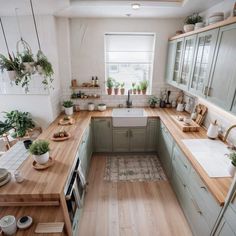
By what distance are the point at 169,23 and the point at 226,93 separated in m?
2.12

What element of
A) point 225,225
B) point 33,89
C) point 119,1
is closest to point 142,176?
point 225,225

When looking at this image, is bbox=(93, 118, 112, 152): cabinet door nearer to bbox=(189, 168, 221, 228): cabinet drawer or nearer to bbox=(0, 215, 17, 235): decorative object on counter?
bbox=(189, 168, 221, 228): cabinet drawer

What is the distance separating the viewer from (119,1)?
2246 millimetres

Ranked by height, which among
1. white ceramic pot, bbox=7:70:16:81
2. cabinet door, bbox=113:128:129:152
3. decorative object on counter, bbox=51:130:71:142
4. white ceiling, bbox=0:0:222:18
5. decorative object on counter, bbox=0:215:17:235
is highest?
white ceiling, bbox=0:0:222:18

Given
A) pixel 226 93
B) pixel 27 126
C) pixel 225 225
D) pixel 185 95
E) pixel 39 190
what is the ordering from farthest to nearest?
pixel 185 95 < pixel 27 126 < pixel 226 93 < pixel 39 190 < pixel 225 225

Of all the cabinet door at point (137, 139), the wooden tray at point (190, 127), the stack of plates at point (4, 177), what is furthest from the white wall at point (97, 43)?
the stack of plates at point (4, 177)

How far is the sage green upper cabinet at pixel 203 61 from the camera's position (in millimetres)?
1957

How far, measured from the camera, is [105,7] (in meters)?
2.42

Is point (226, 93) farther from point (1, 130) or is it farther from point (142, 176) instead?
point (1, 130)

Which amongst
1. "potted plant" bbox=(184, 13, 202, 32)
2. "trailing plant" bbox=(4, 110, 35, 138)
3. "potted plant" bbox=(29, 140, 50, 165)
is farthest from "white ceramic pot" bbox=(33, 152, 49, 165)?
"potted plant" bbox=(184, 13, 202, 32)

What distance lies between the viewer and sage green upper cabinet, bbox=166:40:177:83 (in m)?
3.05

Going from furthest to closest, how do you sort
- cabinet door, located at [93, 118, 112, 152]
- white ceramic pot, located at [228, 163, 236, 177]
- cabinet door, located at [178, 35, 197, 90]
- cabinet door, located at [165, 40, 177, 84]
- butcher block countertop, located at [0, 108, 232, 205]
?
1. cabinet door, located at [93, 118, 112, 152]
2. cabinet door, located at [165, 40, 177, 84]
3. cabinet door, located at [178, 35, 197, 90]
4. white ceramic pot, located at [228, 163, 236, 177]
5. butcher block countertop, located at [0, 108, 232, 205]

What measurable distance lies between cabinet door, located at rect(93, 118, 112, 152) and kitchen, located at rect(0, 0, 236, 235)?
0.02 meters

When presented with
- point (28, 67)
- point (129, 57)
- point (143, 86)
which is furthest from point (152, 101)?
point (28, 67)
